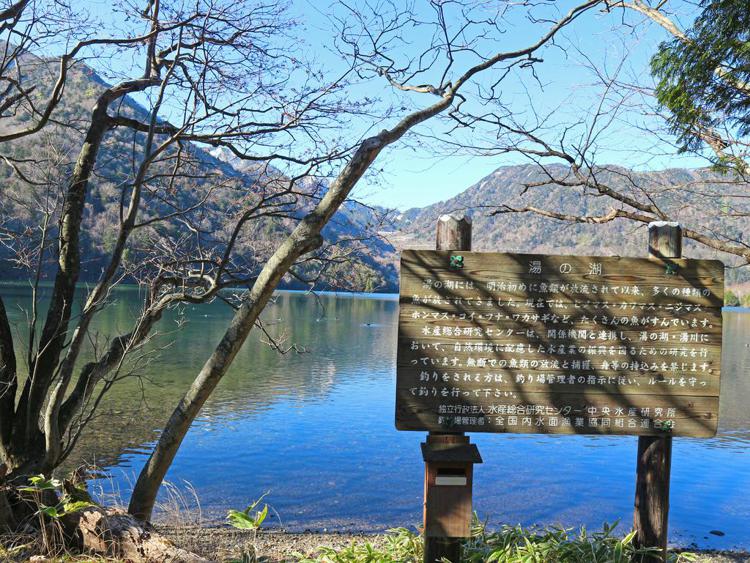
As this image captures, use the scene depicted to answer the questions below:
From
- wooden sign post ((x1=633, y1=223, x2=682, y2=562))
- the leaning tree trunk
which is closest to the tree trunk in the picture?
the leaning tree trunk

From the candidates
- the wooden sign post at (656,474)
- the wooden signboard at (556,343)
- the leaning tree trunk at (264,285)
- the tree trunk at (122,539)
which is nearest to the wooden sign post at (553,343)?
the wooden signboard at (556,343)

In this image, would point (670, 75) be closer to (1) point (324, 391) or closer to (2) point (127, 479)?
(2) point (127, 479)

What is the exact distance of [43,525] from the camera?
3363 mm

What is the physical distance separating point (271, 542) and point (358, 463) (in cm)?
485

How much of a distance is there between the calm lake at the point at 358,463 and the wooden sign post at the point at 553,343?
10.00 feet

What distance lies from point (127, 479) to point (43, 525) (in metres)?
6.31

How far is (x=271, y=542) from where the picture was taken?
6406 millimetres

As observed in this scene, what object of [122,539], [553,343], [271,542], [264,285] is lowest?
[271,542]

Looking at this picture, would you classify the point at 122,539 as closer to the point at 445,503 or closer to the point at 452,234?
the point at 445,503

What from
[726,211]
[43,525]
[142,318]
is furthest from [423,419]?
[726,211]

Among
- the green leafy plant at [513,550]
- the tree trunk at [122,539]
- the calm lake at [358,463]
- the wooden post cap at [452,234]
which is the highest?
the wooden post cap at [452,234]

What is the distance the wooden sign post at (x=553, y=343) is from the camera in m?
3.20

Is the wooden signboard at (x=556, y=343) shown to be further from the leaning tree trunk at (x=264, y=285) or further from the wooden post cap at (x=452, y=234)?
the leaning tree trunk at (x=264, y=285)

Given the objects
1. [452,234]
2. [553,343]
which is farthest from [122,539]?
[553,343]
